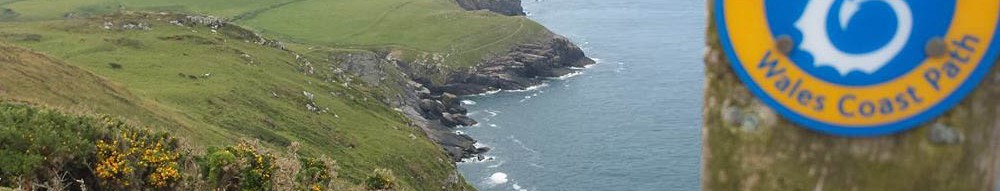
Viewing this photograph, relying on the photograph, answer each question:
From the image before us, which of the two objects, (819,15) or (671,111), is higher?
(819,15)

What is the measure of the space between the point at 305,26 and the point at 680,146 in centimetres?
10309

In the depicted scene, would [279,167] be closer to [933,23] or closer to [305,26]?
[933,23]

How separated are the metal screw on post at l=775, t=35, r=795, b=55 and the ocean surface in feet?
218

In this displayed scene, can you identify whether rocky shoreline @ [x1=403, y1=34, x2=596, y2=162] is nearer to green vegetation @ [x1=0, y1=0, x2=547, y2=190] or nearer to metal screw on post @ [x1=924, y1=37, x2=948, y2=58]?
green vegetation @ [x1=0, y1=0, x2=547, y2=190]

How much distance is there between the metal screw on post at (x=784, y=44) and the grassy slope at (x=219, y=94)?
4154cm

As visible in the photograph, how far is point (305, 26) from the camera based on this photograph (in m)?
173

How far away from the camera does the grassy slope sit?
49312mm

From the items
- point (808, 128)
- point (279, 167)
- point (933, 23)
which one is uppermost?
point (933, 23)

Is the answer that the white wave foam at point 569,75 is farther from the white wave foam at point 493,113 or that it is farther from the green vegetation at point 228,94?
the white wave foam at point 493,113

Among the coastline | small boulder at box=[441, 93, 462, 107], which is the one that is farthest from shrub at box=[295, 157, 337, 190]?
small boulder at box=[441, 93, 462, 107]

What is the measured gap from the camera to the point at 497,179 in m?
80.9

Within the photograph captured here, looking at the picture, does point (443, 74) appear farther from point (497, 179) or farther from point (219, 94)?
point (219, 94)

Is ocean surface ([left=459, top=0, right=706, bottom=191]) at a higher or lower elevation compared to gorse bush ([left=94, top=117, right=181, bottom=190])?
lower

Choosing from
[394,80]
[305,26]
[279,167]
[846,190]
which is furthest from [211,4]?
[846,190]
